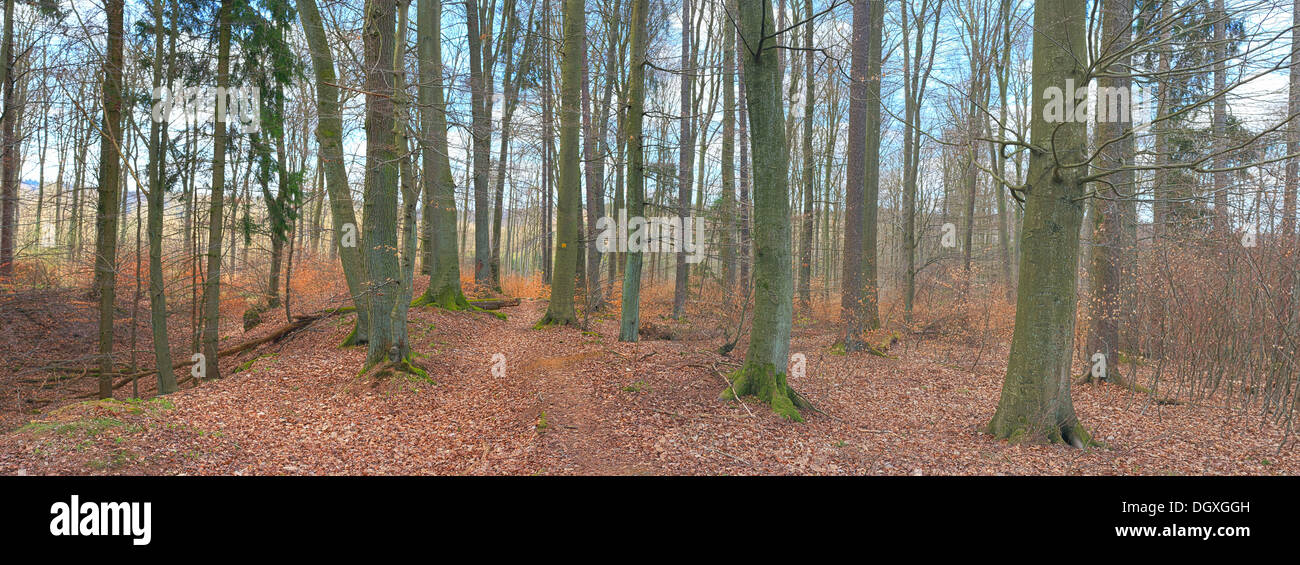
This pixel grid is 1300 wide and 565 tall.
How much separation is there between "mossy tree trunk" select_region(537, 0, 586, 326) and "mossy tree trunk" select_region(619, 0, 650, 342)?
1794 millimetres

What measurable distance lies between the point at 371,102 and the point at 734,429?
6.23m

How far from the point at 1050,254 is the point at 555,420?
217 inches

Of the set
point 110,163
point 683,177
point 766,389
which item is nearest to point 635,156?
point 766,389

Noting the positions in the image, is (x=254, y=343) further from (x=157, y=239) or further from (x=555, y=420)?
(x=555, y=420)

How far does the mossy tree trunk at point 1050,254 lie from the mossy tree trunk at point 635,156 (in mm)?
5790

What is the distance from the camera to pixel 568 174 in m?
12.6

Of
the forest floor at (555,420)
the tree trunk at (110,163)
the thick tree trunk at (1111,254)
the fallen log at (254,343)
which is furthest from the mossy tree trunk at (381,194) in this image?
the thick tree trunk at (1111,254)

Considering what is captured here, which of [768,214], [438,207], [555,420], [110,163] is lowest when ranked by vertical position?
[555,420]

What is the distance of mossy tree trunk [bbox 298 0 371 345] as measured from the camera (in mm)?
8906

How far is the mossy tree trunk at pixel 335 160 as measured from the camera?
891cm

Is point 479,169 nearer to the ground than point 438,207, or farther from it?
farther from it

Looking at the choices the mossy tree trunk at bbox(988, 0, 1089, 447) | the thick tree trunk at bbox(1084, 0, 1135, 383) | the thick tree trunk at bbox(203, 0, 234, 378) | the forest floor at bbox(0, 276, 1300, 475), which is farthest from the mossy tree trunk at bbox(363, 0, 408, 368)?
the thick tree trunk at bbox(1084, 0, 1135, 383)

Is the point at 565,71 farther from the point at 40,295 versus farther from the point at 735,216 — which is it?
the point at 40,295

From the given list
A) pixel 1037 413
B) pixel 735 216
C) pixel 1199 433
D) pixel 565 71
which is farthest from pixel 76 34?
pixel 1199 433
